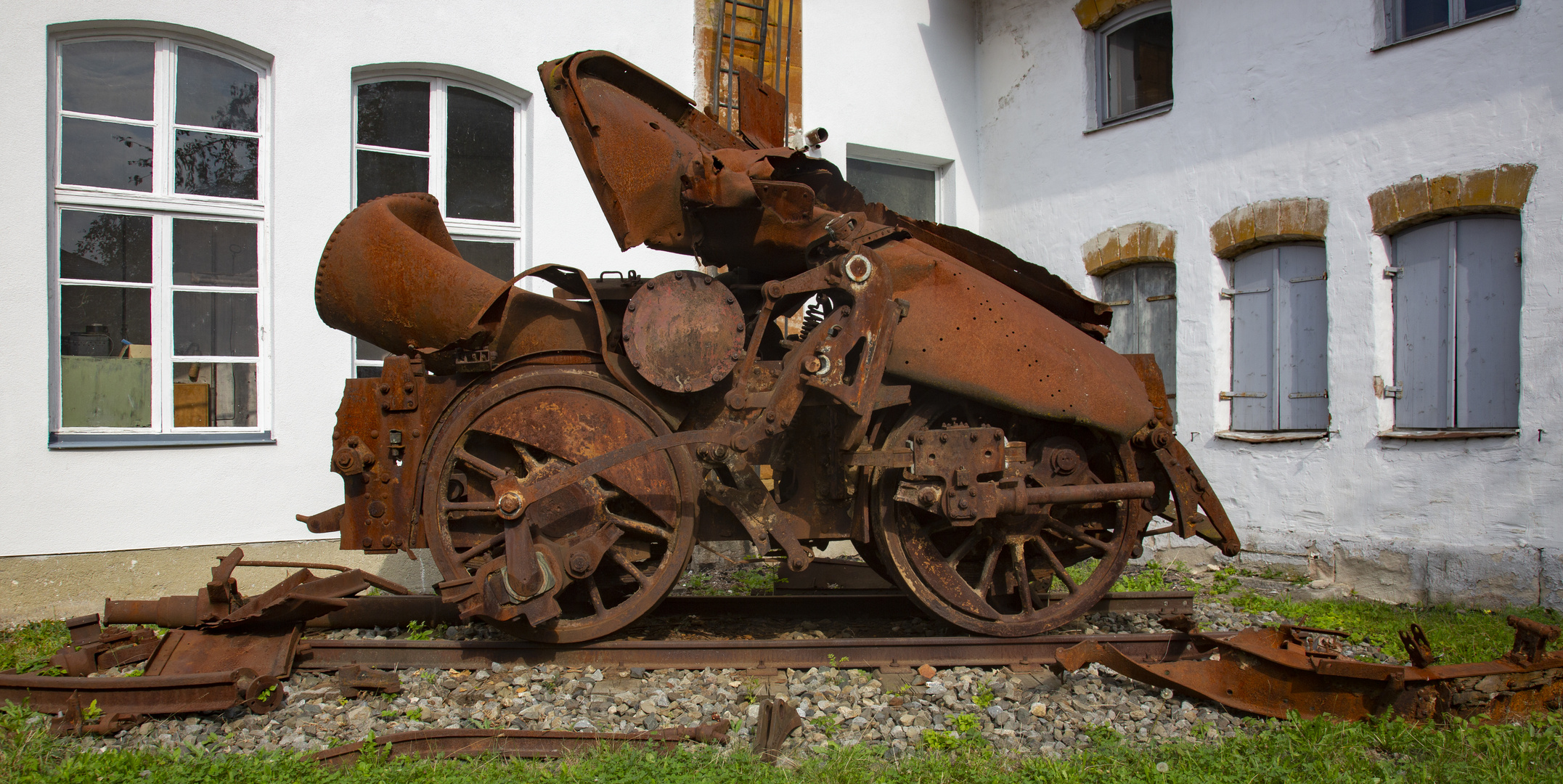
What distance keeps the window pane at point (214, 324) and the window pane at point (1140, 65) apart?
24.7 feet

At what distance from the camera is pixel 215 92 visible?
6.18 metres

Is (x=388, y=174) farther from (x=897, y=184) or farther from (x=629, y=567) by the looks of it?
(x=897, y=184)

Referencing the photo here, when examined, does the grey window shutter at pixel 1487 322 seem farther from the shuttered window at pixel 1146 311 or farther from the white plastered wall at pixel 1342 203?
the shuttered window at pixel 1146 311

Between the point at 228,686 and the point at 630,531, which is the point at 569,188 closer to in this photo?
the point at 630,531

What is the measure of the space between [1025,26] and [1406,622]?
6.31 m

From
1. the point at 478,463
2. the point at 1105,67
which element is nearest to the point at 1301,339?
the point at 1105,67

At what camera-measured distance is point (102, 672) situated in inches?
160

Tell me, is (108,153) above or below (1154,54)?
below

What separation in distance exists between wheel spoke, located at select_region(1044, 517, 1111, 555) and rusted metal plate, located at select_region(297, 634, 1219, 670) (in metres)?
0.57

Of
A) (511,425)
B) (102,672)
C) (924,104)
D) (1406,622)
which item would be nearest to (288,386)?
(102,672)

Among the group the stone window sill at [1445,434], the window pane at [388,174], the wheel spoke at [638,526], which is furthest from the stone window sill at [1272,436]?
the window pane at [388,174]

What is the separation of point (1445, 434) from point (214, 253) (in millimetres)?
8543

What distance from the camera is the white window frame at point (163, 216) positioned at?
223 inches

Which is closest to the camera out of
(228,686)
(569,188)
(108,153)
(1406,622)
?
(228,686)
